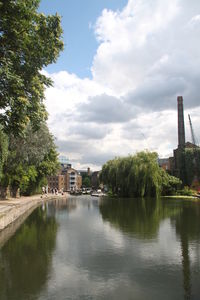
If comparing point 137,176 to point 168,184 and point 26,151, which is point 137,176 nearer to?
point 168,184

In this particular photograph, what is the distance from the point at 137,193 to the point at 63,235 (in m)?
37.2

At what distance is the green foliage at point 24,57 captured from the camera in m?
13.5

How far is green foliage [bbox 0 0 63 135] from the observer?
1352cm

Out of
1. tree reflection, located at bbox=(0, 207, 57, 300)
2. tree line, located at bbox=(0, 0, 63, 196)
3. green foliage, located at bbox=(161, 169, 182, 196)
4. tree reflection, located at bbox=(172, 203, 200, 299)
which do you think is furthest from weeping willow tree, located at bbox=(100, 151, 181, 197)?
tree line, located at bbox=(0, 0, 63, 196)

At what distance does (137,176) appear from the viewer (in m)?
51.8

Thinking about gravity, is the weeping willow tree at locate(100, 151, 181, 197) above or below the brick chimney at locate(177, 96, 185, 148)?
below

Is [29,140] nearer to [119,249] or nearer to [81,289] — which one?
[119,249]

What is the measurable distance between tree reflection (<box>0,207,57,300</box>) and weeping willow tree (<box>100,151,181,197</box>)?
35.9m

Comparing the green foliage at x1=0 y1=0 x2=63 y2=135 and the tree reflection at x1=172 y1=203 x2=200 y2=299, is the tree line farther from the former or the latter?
the tree reflection at x1=172 y1=203 x2=200 y2=299

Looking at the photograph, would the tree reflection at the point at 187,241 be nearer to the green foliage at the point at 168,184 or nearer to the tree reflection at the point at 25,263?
the tree reflection at the point at 25,263

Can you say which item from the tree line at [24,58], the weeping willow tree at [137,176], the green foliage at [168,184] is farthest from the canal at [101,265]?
the green foliage at [168,184]

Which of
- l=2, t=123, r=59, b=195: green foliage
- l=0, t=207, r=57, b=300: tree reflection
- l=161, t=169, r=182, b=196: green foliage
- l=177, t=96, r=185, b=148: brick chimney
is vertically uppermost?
l=177, t=96, r=185, b=148: brick chimney

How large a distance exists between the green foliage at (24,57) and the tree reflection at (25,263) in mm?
5469

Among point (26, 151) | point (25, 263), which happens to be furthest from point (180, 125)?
point (25, 263)
